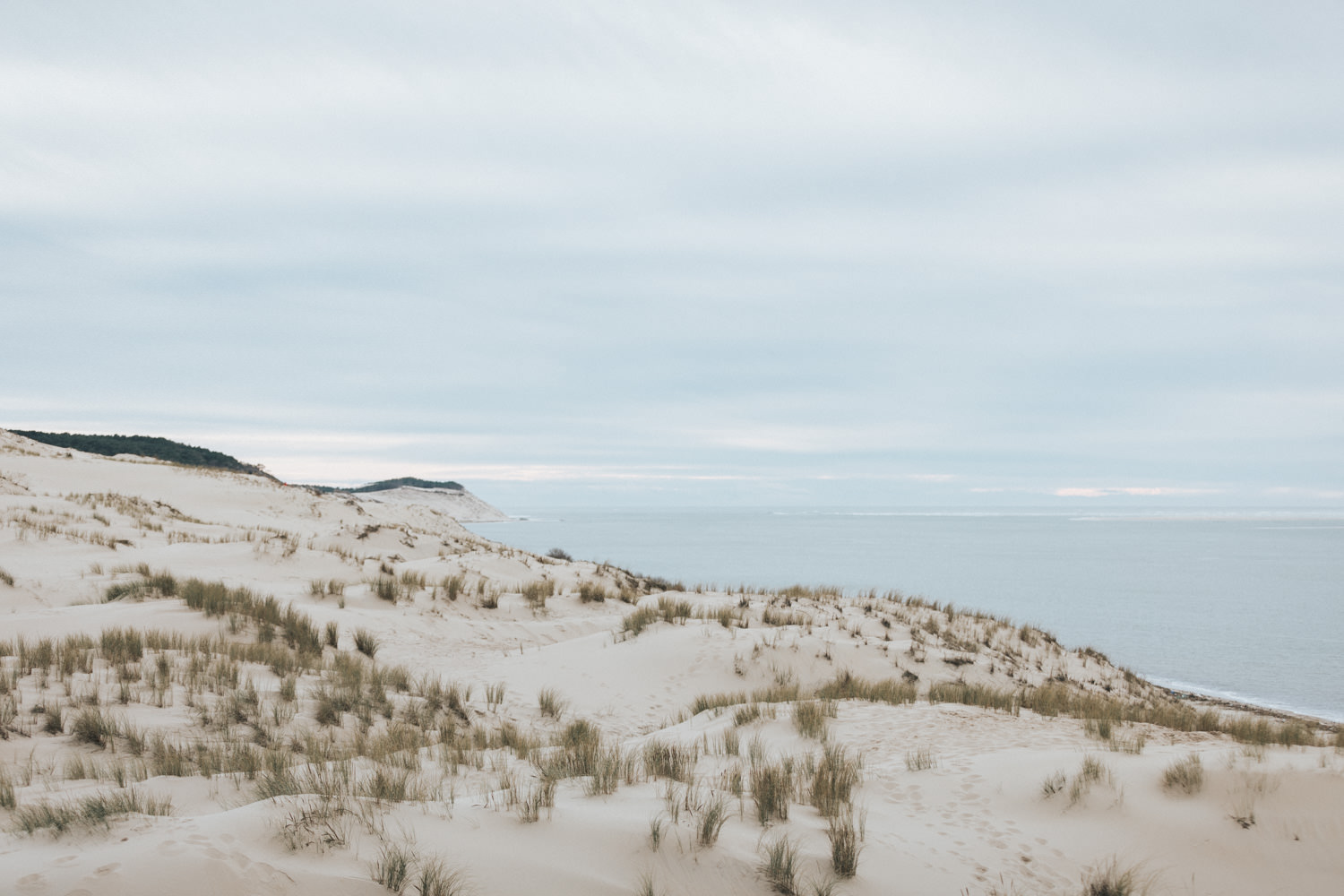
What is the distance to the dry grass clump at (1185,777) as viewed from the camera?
4.95 m

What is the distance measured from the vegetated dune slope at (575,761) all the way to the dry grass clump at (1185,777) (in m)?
0.02

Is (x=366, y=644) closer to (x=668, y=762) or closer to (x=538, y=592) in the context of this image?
(x=538, y=592)

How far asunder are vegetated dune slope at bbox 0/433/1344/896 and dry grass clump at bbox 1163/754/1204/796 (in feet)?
0.07

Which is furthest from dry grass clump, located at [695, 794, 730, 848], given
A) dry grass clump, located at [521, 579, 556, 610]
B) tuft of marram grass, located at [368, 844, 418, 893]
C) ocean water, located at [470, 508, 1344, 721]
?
ocean water, located at [470, 508, 1344, 721]

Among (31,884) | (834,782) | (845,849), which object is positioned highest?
(31,884)

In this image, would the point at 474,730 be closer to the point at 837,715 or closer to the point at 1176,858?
the point at 837,715

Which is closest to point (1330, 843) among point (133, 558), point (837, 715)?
point (837, 715)

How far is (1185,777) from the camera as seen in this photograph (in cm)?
500

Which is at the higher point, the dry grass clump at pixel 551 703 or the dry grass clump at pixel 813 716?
the dry grass clump at pixel 813 716

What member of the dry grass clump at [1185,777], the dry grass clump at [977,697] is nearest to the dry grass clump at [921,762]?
the dry grass clump at [1185,777]

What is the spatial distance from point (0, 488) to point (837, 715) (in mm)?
25887

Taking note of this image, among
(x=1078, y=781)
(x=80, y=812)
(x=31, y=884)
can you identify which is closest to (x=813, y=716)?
(x=1078, y=781)

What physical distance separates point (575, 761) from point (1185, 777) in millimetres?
4285

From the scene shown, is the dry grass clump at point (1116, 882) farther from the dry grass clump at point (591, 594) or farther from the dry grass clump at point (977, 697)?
the dry grass clump at point (591, 594)
